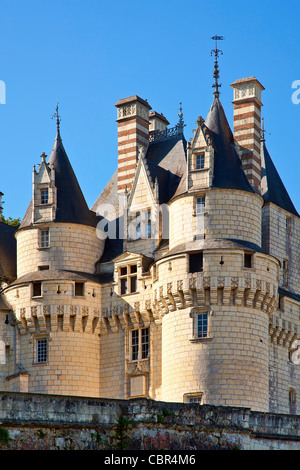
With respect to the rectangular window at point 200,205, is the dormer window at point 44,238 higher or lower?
lower

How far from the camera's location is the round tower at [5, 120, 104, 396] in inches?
1928

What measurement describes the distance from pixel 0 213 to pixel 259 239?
16.6 m

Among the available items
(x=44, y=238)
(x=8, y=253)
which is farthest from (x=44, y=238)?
(x=8, y=253)

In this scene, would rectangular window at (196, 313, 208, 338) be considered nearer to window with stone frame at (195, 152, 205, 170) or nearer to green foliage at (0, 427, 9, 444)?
window with stone frame at (195, 152, 205, 170)

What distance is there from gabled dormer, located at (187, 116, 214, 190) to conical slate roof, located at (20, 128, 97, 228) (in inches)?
231

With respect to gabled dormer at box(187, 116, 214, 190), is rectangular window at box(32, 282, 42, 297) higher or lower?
lower

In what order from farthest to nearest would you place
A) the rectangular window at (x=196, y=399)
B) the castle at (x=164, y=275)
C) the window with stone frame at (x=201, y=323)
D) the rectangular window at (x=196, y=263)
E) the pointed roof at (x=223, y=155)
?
the pointed roof at (x=223, y=155), the rectangular window at (x=196, y=263), the castle at (x=164, y=275), the window with stone frame at (x=201, y=323), the rectangular window at (x=196, y=399)

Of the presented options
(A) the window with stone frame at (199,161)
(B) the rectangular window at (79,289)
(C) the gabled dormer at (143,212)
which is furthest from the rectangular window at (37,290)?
(A) the window with stone frame at (199,161)

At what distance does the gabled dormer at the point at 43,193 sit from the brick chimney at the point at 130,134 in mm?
3433

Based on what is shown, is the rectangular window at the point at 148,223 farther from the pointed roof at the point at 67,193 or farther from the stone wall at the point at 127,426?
the stone wall at the point at 127,426

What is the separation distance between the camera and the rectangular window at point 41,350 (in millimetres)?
49281

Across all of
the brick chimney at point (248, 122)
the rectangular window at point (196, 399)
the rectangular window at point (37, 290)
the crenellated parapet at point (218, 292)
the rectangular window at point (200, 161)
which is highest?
the brick chimney at point (248, 122)

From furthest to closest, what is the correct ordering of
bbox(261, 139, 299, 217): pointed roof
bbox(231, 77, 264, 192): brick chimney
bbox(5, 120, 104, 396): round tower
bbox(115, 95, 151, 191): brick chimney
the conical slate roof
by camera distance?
bbox(115, 95, 151, 191): brick chimney < bbox(261, 139, 299, 217): pointed roof < the conical slate roof < bbox(231, 77, 264, 192): brick chimney < bbox(5, 120, 104, 396): round tower

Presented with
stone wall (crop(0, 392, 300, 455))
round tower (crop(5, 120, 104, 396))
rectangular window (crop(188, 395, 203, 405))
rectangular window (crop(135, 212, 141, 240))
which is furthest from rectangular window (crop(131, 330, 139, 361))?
stone wall (crop(0, 392, 300, 455))
